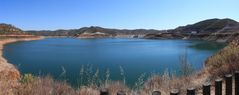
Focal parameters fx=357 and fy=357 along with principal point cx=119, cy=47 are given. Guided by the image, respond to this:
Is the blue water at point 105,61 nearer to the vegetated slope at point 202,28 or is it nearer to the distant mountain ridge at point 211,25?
the vegetated slope at point 202,28

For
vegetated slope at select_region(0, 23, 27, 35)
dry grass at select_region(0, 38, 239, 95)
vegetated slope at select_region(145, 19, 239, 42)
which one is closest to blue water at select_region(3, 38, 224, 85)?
dry grass at select_region(0, 38, 239, 95)

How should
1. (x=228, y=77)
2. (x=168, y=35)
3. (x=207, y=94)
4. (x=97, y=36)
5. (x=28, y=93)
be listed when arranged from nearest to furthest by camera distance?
(x=207, y=94) < (x=228, y=77) < (x=28, y=93) < (x=168, y=35) < (x=97, y=36)

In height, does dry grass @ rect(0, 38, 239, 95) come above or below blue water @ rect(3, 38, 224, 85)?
above

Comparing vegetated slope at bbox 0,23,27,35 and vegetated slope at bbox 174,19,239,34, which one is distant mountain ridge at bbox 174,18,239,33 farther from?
vegetated slope at bbox 0,23,27,35

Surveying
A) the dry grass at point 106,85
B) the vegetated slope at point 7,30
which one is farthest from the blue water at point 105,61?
the vegetated slope at point 7,30

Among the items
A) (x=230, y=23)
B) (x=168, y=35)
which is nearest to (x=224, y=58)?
(x=168, y=35)

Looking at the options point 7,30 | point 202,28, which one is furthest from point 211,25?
point 7,30

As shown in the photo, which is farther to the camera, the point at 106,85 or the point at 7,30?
the point at 7,30

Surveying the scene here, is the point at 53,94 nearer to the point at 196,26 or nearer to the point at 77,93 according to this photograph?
the point at 77,93

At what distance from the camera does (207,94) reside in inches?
132

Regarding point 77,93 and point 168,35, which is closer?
point 77,93

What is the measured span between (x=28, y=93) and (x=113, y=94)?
2013 millimetres

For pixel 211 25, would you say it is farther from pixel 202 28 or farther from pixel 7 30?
pixel 7 30

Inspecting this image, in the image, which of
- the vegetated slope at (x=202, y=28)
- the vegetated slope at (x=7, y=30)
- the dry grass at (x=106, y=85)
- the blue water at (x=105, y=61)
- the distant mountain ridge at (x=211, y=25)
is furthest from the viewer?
the distant mountain ridge at (x=211, y=25)
